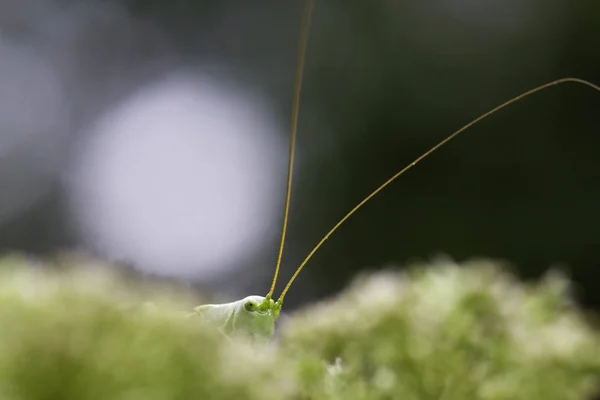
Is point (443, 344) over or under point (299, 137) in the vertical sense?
under

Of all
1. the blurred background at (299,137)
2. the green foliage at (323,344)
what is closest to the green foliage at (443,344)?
the green foliage at (323,344)

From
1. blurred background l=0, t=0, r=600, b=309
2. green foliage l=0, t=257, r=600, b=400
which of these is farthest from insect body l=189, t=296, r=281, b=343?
blurred background l=0, t=0, r=600, b=309

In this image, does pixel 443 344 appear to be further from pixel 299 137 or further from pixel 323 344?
pixel 299 137

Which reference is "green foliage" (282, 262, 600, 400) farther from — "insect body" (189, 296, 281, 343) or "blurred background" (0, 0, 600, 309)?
"blurred background" (0, 0, 600, 309)

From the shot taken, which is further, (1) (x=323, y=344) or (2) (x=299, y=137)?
(2) (x=299, y=137)

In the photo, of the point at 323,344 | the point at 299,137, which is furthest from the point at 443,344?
the point at 299,137

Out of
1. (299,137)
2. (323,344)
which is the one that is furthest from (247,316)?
(299,137)
